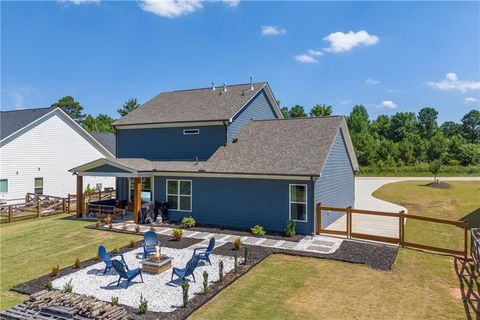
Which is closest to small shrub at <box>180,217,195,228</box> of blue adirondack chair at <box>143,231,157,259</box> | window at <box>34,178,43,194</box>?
blue adirondack chair at <box>143,231,157,259</box>

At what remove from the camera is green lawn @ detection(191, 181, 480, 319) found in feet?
26.0

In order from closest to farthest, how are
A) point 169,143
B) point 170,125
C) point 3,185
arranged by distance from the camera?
point 170,125
point 169,143
point 3,185

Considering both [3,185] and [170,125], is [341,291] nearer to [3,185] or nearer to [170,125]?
[170,125]

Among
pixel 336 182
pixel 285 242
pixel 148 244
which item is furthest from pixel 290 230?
pixel 148 244

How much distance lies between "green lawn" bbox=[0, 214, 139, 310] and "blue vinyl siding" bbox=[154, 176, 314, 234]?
3900 millimetres

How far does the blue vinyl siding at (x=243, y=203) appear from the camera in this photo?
15469mm

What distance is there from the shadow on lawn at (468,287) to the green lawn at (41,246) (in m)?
11.6

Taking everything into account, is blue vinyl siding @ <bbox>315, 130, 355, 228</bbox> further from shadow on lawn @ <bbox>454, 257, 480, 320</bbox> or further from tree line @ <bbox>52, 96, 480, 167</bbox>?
tree line @ <bbox>52, 96, 480, 167</bbox>

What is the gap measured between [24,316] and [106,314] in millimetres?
1949

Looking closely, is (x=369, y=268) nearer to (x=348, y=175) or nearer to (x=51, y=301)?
(x=51, y=301)

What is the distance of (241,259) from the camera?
11.8 meters

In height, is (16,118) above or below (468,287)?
above

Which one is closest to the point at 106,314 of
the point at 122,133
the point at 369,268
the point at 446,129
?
the point at 369,268

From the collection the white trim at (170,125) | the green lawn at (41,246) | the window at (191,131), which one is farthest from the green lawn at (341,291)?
the window at (191,131)
